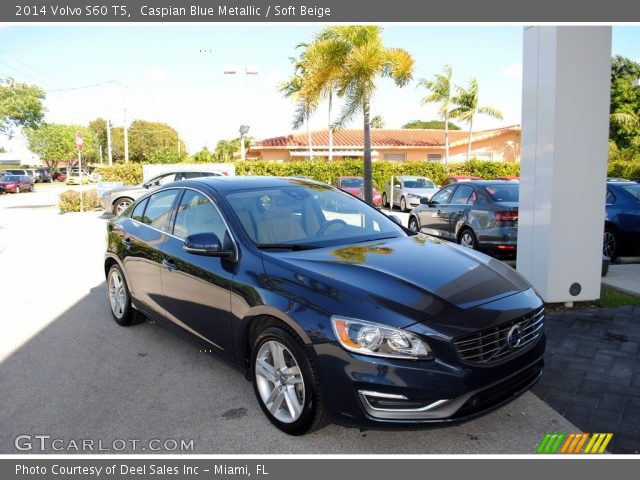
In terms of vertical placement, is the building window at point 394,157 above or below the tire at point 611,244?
above

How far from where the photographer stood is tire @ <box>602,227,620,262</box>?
8914 millimetres

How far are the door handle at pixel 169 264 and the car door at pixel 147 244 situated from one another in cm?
12

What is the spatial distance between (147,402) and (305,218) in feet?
5.96

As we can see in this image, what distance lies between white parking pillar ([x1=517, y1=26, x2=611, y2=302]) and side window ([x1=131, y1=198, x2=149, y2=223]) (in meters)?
4.28

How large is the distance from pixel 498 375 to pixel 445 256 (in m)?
1.04

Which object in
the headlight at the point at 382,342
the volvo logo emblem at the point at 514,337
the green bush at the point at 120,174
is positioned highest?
the green bush at the point at 120,174

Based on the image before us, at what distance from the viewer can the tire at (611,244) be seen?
891 cm

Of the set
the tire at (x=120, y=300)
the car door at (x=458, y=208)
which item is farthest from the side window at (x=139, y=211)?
the car door at (x=458, y=208)

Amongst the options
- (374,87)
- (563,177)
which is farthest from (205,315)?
(374,87)

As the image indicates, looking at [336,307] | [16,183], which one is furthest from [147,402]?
[16,183]

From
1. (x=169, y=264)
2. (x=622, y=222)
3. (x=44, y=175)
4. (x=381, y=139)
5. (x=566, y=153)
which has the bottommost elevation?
(x=622, y=222)

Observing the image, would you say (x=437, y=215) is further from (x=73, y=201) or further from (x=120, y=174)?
(x=120, y=174)

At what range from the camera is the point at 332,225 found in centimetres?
431

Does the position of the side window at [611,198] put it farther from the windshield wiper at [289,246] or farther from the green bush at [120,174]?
the green bush at [120,174]
